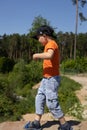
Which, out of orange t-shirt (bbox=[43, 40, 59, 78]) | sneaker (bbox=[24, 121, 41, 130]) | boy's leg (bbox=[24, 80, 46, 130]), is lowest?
A: sneaker (bbox=[24, 121, 41, 130])

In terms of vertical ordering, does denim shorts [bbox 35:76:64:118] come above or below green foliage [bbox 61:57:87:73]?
above

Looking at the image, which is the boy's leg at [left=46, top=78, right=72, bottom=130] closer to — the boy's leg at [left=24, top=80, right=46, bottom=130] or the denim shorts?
the denim shorts

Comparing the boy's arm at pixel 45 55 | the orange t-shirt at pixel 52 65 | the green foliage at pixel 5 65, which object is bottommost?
the green foliage at pixel 5 65

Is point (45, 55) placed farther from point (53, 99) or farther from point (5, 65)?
point (5, 65)

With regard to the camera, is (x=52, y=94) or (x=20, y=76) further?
(x=20, y=76)

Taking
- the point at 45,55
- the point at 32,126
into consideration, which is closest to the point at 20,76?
the point at 32,126

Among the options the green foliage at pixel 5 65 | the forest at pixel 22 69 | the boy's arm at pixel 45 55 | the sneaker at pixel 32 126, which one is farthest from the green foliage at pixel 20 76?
the boy's arm at pixel 45 55

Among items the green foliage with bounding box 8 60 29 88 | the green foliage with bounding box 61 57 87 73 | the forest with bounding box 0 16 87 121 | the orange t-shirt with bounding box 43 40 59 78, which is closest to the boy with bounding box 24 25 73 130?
the orange t-shirt with bounding box 43 40 59 78

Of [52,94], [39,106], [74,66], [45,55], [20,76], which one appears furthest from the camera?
[74,66]

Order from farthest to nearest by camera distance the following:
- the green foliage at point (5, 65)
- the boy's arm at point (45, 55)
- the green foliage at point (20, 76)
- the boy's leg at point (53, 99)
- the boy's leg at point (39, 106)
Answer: the green foliage at point (5, 65) < the green foliage at point (20, 76) < the boy's leg at point (39, 106) < the boy's leg at point (53, 99) < the boy's arm at point (45, 55)

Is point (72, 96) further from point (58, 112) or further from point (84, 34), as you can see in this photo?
point (84, 34)

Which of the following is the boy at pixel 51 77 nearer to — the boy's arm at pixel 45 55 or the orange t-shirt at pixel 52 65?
the orange t-shirt at pixel 52 65

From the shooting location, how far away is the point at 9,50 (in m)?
68.1

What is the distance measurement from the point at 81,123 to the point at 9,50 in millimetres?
61961
